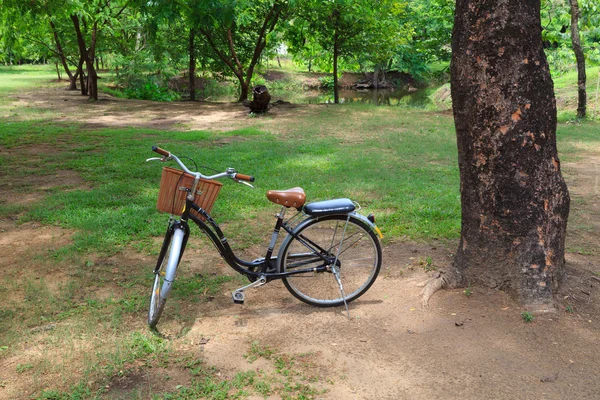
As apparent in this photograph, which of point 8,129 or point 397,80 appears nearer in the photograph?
point 8,129

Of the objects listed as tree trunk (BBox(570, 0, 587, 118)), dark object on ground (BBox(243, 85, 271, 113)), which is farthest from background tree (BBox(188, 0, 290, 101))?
tree trunk (BBox(570, 0, 587, 118))

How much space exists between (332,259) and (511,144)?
4.99 ft

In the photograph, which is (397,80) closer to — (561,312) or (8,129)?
(8,129)

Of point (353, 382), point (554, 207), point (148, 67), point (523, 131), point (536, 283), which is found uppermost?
point (148, 67)

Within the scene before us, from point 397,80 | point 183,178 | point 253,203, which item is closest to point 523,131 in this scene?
point 183,178

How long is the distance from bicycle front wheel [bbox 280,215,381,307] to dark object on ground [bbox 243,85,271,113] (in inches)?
467

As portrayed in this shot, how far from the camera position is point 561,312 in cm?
384

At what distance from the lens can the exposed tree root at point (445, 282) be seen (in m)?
4.21

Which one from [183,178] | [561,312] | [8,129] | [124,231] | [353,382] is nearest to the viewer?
[353,382]

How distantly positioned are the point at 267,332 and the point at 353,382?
815 mm

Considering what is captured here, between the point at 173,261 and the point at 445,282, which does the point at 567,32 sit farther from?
the point at 173,261

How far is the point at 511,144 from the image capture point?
381 cm

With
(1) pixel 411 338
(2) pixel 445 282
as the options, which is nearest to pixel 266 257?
(1) pixel 411 338

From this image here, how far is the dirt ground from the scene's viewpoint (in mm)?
3143
